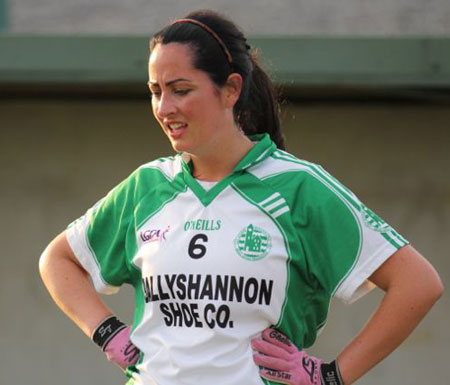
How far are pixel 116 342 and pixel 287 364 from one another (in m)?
0.62

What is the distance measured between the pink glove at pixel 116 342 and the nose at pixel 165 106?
2.51 ft

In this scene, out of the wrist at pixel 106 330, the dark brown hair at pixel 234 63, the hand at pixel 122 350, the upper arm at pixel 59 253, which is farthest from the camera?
the upper arm at pixel 59 253

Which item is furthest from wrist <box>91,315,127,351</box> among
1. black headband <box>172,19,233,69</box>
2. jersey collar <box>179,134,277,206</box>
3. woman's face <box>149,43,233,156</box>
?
black headband <box>172,19,233,69</box>

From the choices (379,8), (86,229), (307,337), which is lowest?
(307,337)

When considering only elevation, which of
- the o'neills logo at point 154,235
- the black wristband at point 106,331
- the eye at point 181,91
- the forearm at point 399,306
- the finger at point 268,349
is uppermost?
the eye at point 181,91

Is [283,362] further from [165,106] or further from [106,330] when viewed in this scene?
[165,106]

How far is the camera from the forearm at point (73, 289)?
398cm

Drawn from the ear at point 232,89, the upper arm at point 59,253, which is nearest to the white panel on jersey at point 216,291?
the ear at point 232,89

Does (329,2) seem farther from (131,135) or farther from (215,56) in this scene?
(215,56)

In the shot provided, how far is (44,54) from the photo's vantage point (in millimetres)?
6602

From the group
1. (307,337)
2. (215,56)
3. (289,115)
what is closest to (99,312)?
(307,337)

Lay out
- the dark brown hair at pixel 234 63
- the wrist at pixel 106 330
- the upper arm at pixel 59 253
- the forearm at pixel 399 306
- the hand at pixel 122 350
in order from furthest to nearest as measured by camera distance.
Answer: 1. the upper arm at pixel 59 253
2. the wrist at pixel 106 330
3. the hand at pixel 122 350
4. the dark brown hair at pixel 234 63
5. the forearm at pixel 399 306

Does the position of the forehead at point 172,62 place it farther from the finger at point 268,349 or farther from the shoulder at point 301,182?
the finger at point 268,349

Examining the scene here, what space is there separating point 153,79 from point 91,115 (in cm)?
409
